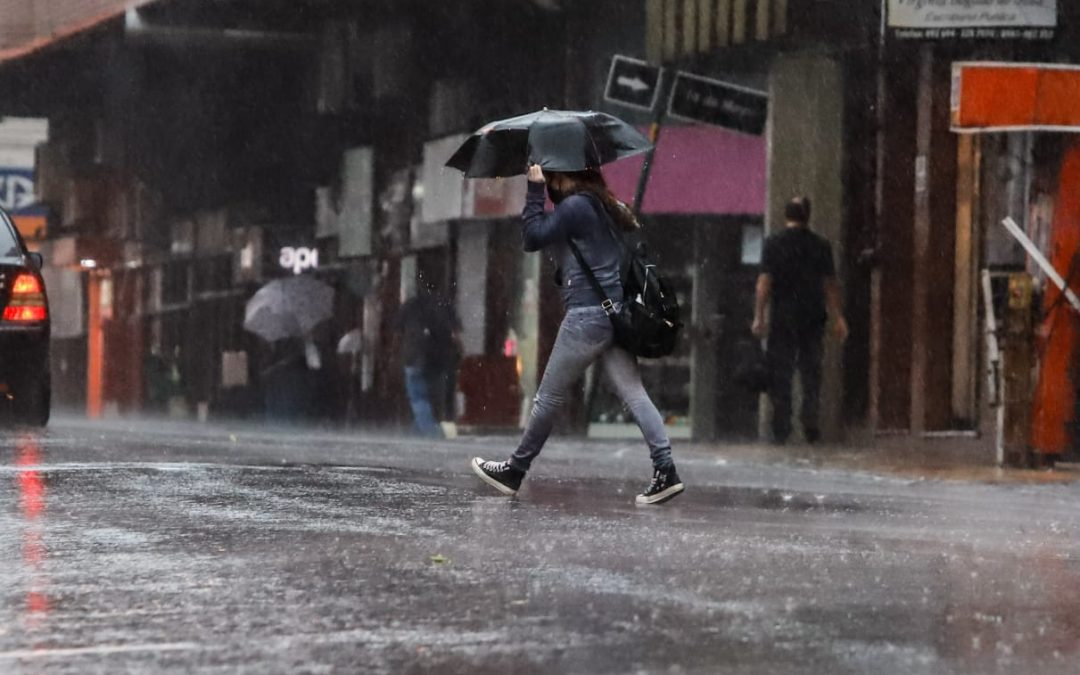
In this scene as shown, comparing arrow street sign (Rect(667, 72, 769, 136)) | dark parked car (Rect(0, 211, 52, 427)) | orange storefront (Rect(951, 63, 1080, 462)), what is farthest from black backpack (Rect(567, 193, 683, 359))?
arrow street sign (Rect(667, 72, 769, 136))

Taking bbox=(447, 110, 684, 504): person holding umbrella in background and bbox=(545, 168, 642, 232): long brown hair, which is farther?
bbox=(545, 168, 642, 232): long brown hair

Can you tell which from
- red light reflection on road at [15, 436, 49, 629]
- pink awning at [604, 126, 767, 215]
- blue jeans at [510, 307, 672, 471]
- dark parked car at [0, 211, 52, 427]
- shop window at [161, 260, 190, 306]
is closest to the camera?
red light reflection on road at [15, 436, 49, 629]

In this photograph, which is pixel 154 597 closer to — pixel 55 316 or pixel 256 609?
pixel 256 609

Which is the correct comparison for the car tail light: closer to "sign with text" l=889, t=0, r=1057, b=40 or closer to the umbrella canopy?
"sign with text" l=889, t=0, r=1057, b=40

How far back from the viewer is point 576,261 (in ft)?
36.6

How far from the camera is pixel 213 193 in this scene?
117 feet

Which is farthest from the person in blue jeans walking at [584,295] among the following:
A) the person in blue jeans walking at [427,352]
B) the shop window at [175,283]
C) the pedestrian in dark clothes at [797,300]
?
the shop window at [175,283]

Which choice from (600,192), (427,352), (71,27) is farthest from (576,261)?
(71,27)

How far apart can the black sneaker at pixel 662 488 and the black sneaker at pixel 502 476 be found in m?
0.61

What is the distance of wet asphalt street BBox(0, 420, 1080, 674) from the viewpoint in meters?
6.42

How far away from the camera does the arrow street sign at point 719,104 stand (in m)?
21.3

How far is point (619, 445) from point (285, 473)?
847cm

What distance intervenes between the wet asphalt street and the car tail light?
11.5 feet

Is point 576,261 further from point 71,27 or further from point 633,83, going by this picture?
point 71,27
